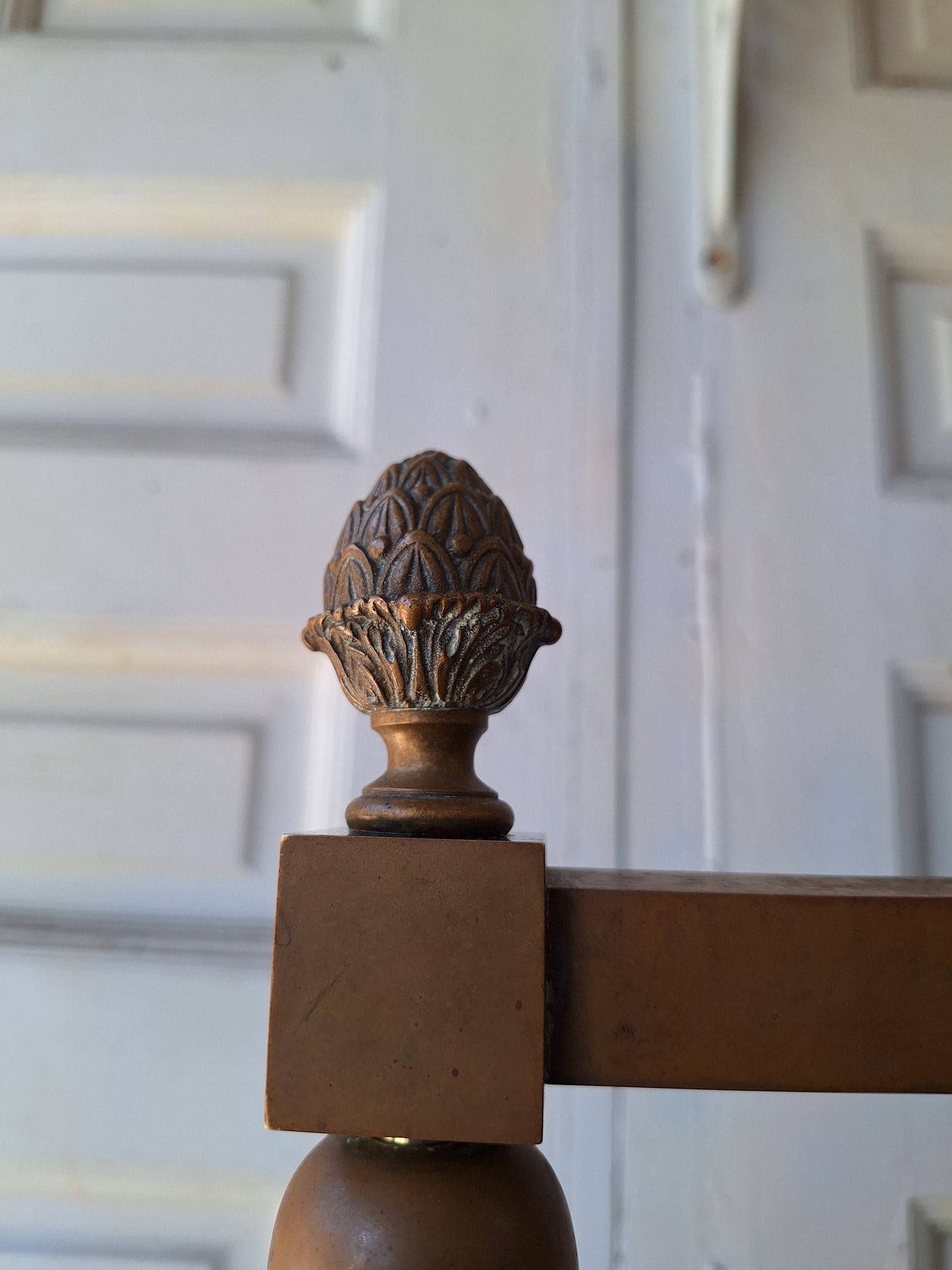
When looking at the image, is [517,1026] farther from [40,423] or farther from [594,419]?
[40,423]

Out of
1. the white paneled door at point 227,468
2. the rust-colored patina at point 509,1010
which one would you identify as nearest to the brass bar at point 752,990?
the rust-colored patina at point 509,1010

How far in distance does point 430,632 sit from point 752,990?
0.46ft

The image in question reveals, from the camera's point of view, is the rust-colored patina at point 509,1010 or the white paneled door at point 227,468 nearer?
the rust-colored patina at point 509,1010

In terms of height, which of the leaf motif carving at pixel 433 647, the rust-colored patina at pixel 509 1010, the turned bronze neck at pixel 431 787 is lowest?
the rust-colored patina at pixel 509 1010

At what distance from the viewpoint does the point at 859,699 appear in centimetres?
60

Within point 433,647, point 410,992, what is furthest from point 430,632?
point 410,992

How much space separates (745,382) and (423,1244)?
62 centimetres

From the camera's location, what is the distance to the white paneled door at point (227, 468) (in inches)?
22.2

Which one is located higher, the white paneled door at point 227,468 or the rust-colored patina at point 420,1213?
the white paneled door at point 227,468

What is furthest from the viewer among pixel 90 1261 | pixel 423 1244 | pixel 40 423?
pixel 40 423

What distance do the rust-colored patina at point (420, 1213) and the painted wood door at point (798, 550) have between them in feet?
1.15

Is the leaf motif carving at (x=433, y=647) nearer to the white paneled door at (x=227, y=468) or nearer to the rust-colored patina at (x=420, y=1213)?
the rust-colored patina at (x=420, y=1213)

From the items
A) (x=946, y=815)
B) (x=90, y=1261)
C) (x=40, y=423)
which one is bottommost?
(x=90, y=1261)

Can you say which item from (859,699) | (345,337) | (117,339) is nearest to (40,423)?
(117,339)
